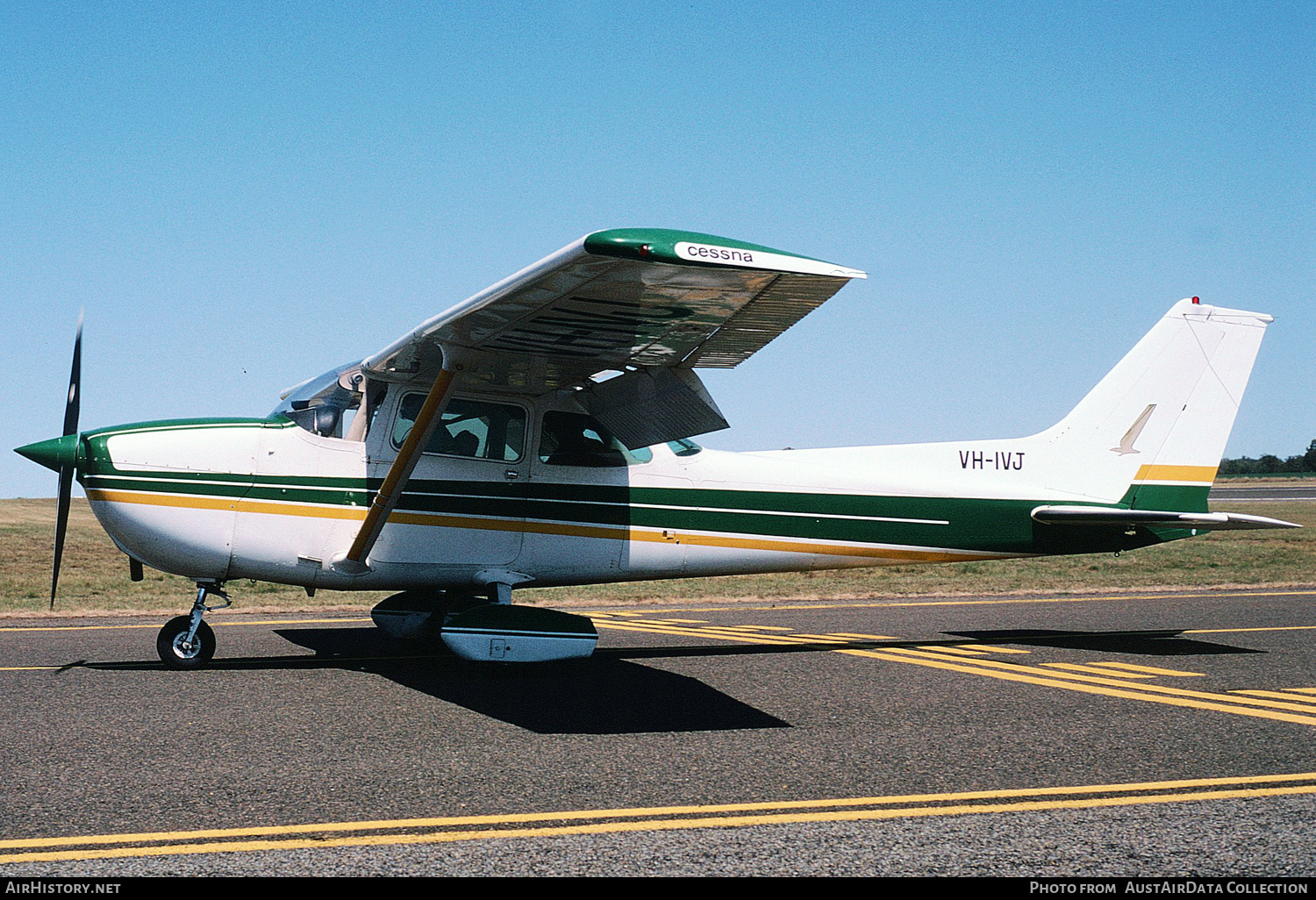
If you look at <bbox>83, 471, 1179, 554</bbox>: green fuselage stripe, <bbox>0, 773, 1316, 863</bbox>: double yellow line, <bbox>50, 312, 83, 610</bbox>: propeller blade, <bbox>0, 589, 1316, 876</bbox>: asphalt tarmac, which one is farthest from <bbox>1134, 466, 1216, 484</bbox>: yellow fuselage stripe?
<bbox>50, 312, 83, 610</bbox>: propeller blade

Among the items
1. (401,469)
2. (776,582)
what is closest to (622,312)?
(401,469)

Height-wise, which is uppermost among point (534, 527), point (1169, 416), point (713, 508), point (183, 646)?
point (1169, 416)

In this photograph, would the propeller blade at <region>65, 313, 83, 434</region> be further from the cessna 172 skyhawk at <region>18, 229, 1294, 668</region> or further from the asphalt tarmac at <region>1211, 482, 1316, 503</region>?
the asphalt tarmac at <region>1211, 482, 1316, 503</region>

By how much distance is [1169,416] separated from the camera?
10836 mm

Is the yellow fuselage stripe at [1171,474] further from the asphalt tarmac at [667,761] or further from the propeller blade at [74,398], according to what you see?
the propeller blade at [74,398]

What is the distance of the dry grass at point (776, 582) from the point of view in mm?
15359

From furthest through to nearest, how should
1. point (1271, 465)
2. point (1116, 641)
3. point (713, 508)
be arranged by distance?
point (1271, 465), point (1116, 641), point (713, 508)

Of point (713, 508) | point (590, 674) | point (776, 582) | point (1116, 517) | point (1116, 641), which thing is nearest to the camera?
point (590, 674)

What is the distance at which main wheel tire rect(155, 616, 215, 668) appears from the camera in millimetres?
8273

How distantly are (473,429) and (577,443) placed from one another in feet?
2.95

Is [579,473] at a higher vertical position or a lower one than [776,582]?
higher

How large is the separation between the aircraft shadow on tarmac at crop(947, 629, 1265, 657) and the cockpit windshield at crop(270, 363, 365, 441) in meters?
6.39

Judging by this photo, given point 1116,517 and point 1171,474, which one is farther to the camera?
point 1171,474

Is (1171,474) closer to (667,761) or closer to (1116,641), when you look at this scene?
(1116,641)
